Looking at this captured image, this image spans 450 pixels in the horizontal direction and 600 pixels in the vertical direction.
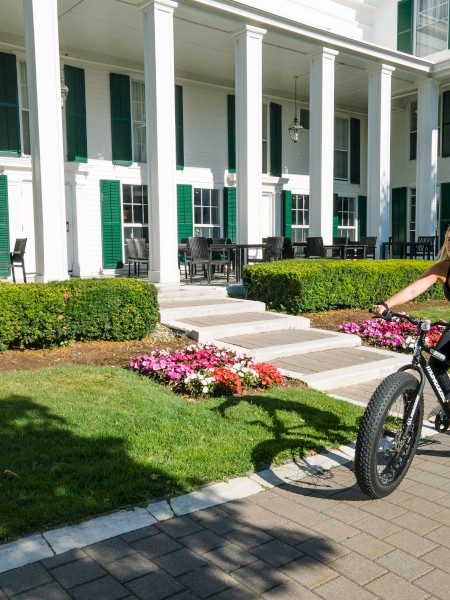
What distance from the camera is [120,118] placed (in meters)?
14.7

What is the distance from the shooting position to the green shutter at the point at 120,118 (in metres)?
14.5

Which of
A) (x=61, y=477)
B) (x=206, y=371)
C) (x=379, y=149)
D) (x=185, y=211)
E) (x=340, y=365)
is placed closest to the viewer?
(x=61, y=477)

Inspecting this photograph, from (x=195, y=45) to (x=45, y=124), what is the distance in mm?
5838

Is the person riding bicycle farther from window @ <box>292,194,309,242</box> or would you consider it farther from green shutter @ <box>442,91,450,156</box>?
green shutter @ <box>442,91,450,156</box>

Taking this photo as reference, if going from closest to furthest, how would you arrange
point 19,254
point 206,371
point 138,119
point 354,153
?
1. point 206,371
2. point 19,254
3. point 138,119
4. point 354,153

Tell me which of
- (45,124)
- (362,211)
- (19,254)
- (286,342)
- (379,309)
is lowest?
(286,342)

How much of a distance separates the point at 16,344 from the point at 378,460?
5089 mm

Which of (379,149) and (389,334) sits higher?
(379,149)

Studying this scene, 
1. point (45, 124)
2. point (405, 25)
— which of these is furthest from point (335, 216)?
point (45, 124)

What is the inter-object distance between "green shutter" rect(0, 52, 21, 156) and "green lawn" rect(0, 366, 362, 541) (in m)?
8.60

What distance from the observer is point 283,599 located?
248 cm

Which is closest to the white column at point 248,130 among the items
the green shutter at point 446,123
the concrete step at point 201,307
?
the concrete step at point 201,307

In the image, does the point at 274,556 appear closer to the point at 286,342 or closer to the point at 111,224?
the point at 286,342

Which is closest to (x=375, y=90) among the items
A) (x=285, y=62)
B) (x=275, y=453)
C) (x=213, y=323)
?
(x=285, y=62)
